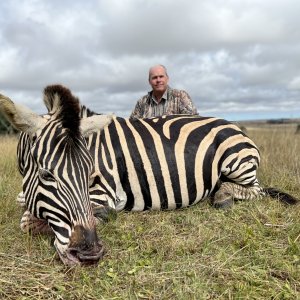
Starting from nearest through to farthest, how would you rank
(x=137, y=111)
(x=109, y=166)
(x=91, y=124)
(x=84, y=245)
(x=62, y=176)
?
(x=84, y=245)
(x=62, y=176)
(x=91, y=124)
(x=109, y=166)
(x=137, y=111)

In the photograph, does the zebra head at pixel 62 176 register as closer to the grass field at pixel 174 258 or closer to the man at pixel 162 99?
the grass field at pixel 174 258

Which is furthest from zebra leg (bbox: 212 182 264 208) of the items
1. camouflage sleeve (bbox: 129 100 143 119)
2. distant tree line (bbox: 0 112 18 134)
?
camouflage sleeve (bbox: 129 100 143 119)

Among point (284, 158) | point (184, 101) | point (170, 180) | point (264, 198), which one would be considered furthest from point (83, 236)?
point (284, 158)

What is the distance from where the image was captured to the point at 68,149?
8.68ft

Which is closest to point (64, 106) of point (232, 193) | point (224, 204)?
point (224, 204)

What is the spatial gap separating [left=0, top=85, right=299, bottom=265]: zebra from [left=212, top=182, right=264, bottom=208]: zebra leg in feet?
0.04

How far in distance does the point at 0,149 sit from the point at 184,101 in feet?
13.6

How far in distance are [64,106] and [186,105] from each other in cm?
337

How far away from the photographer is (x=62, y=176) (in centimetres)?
258

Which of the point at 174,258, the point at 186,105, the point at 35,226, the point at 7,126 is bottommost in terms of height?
the point at 174,258

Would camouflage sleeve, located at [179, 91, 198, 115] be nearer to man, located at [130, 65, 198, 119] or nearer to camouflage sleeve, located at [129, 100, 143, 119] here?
man, located at [130, 65, 198, 119]

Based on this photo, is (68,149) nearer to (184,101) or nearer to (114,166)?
(114,166)

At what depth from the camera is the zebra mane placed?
2730 mm

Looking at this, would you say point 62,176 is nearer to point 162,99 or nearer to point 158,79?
point 158,79
